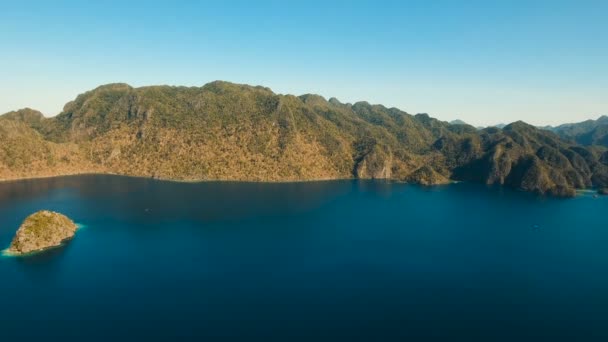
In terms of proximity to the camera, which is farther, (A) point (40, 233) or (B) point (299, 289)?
(A) point (40, 233)

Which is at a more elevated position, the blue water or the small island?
the small island

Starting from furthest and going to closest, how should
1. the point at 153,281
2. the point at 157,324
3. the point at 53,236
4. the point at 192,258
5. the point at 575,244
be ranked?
the point at 575,244 < the point at 53,236 < the point at 192,258 < the point at 153,281 < the point at 157,324

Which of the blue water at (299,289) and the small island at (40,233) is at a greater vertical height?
the small island at (40,233)

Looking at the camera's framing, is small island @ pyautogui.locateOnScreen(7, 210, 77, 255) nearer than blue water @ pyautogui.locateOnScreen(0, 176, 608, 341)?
No

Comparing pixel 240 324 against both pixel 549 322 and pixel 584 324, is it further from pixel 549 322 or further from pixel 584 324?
pixel 584 324

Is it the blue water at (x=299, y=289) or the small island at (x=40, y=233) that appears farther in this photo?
the small island at (x=40, y=233)

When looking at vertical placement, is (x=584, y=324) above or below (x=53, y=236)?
below

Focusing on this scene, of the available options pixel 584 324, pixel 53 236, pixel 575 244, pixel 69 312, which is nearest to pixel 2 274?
pixel 53 236

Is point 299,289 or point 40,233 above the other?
point 40,233
